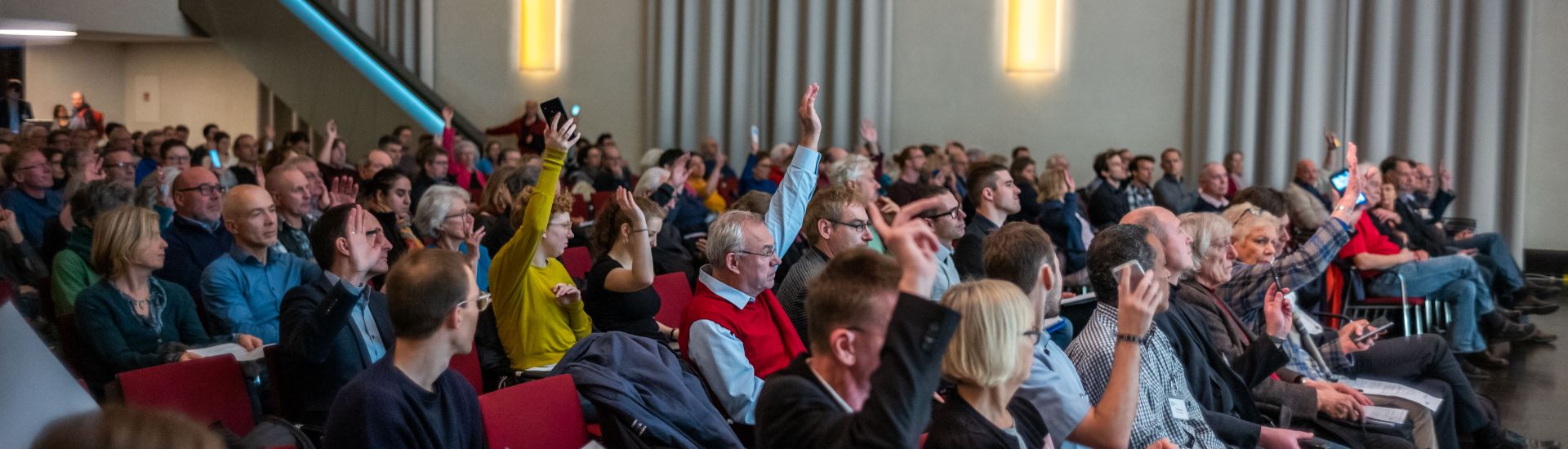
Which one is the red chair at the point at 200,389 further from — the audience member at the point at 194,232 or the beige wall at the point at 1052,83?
the beige wall at the point at 1052,83

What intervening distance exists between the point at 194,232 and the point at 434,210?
939 millimetres

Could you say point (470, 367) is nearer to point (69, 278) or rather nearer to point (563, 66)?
point (69, 278)

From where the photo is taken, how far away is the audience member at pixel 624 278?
383 centimetres

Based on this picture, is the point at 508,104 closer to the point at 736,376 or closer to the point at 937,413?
the point at 736,376

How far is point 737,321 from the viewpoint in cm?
330

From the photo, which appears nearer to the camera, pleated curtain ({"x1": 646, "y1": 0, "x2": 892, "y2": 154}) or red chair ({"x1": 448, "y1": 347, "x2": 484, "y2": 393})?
red chair ({"x1": 448, "y1": 347, "x2": 484, "y2": 393})

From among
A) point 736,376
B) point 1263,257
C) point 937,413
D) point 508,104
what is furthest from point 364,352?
point 508,104

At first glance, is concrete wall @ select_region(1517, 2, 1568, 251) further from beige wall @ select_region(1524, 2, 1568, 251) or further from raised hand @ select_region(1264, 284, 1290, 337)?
raised hand @ select_region(1264, 284, 1290, 337)

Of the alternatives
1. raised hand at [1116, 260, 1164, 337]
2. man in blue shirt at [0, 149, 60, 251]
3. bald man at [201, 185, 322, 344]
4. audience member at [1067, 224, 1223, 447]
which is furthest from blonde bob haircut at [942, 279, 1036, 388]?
man in blue shirt at [0, 149, 60, 251]

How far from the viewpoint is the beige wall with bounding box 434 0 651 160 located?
1452 cm

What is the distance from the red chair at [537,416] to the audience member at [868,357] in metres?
0.76

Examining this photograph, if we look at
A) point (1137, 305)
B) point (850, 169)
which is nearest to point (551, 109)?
point (1137, 305)

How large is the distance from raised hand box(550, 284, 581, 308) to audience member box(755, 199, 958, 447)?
1.85 metres

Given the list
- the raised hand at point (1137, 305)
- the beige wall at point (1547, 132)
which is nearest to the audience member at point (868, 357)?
the raised hand at point (1137, 305)
